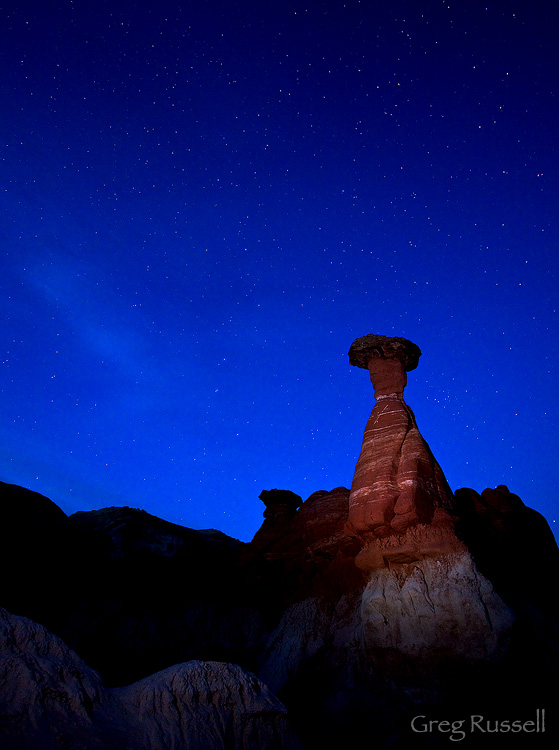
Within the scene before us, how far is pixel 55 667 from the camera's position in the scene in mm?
5996

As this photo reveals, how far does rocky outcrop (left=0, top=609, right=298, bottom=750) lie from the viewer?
5191 millimetres

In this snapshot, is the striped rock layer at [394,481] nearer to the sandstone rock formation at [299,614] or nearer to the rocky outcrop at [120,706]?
the sandstone rock formation at [299,614]

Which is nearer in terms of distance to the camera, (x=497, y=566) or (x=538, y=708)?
(x=538, y=708)

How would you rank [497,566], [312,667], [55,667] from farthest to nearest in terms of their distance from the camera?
[497,566]
[312,667]
[55,667]

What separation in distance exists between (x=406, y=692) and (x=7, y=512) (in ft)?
50.9

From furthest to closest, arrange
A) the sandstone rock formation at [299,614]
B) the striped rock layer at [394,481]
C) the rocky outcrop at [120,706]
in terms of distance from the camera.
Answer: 1. the striped rock layer at [394,481]
2. the sandstone rock formation at [299,614]
3. the rocky outcrop at [120,706]

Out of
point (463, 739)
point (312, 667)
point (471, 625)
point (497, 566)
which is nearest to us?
point (463, 739)

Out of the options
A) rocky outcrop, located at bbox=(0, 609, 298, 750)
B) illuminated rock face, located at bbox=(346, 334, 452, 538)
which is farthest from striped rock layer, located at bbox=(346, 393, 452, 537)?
rocky outcrop, located at bbox=(0, 609, 298, 750)

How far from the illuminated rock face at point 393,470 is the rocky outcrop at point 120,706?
309 inches

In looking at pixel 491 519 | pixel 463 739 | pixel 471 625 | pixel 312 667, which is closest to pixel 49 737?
pixel 463 739

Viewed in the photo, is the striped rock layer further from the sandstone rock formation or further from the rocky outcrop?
the rocky outcrop

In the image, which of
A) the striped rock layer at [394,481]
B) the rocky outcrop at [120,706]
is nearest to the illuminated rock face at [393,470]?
the striped rock layer at [394,481]

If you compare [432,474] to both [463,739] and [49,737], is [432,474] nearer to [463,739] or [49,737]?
[463,739]

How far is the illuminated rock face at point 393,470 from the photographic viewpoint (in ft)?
47.0
